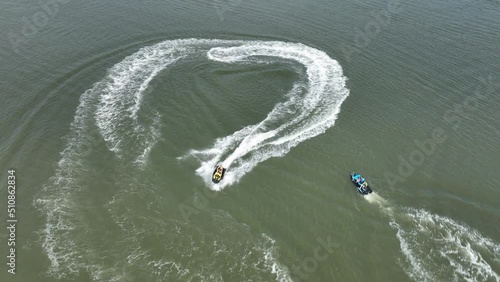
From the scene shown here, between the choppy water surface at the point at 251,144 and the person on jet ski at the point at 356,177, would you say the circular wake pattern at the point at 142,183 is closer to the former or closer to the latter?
the choppy water surface at the point at 251,144

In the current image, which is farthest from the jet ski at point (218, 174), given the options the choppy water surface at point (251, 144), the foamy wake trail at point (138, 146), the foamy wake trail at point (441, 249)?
the foamy wake trail at point (441, 249)

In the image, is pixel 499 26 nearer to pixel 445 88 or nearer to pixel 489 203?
pixel 445 88

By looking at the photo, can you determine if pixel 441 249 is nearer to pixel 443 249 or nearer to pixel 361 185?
pixel 443 249

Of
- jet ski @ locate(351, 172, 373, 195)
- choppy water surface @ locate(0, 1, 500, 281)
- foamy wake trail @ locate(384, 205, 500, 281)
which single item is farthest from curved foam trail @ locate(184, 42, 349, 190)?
foamy wake trail @ locate(384, 205, 500, 281)

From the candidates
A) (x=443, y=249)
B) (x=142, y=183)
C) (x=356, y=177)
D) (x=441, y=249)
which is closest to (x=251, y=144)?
(x=356, y=177)

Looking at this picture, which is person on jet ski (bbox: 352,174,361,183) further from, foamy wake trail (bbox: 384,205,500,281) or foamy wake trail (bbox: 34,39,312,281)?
foamy wake trail (bbox: 34,39,312,281)

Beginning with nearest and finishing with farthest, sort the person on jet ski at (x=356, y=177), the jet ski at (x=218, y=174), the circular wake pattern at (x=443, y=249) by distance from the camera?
the circular wake pattern at (x=443, y=249), the person on jet ski at (x=356, y=177), the jet ski at (x=218, y=174)
